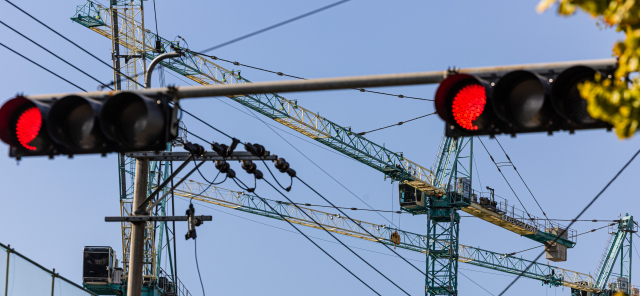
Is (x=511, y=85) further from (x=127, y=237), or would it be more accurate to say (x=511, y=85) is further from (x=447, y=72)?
(x=127, y=237)

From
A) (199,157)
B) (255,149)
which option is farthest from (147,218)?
(255,149)

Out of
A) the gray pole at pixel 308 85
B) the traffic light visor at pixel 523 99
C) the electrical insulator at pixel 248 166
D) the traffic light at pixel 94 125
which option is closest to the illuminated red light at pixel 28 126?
the traffic light at pixel 94 125

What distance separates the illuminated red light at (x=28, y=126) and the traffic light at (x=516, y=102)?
3.71 meters

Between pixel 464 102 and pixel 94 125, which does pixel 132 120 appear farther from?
pixel 464 102

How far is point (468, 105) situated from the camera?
825 centimetres

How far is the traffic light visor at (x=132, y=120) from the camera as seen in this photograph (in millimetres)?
8508

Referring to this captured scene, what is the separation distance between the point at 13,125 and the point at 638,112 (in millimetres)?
5612

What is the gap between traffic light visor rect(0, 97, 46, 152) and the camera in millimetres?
8773

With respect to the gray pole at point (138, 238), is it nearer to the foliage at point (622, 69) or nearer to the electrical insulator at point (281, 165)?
the electrical insulator at point (281, 165)

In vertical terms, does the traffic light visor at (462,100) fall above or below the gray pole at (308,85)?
below

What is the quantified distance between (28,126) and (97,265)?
2335 inches

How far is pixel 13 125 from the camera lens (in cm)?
894

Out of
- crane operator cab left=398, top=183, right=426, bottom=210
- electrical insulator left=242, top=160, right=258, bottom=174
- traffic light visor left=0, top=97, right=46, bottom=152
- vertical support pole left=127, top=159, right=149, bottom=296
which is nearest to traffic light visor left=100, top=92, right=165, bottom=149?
traffic light visor left=0, top=97, right=46, bottom=152

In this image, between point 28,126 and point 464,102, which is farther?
point 28,126
